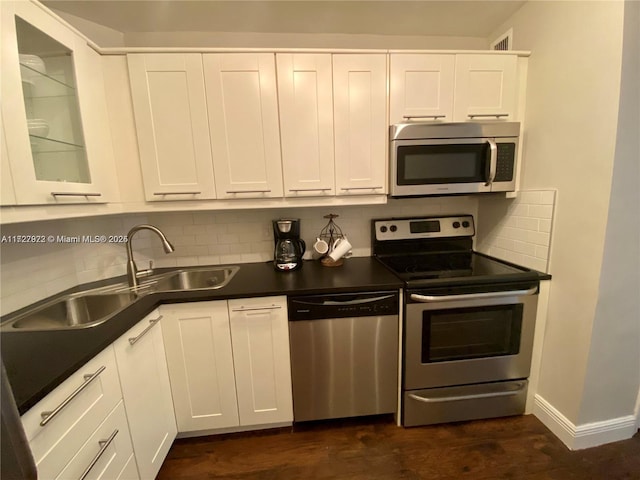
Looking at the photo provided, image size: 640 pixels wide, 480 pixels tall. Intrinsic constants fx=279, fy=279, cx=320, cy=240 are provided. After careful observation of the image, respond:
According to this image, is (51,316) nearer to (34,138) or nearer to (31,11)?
(34,138)

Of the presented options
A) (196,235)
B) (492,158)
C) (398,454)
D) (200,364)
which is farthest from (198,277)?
(492,158)

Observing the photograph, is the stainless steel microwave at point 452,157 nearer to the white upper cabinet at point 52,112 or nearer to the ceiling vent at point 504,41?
the ceiling vent at point 504,41

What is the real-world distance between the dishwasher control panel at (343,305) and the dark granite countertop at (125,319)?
42 millimetres

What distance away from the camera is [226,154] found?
1638 millimetres

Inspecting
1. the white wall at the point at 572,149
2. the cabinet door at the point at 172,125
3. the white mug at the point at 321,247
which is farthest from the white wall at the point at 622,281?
the cabinet door at the point at 172,125

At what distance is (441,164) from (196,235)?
1724 millimetres

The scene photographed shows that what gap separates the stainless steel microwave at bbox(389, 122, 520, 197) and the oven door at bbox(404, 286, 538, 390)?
654 mm

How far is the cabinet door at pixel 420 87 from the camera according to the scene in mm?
1637

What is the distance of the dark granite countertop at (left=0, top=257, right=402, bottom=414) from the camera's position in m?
0.82

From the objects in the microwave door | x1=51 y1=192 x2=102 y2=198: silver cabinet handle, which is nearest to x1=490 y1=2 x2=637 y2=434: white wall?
the microwave door

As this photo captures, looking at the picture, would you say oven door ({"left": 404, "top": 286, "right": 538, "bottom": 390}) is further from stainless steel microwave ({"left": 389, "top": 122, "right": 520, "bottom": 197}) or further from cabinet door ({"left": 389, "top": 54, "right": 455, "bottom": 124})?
cabinet door ({"left": 389, "top": 54, "right": 455, "bottom": 124})

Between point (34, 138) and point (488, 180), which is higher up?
point (34, 138)

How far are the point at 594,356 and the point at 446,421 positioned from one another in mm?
863

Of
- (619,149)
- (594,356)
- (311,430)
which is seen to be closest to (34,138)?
(311,430)
